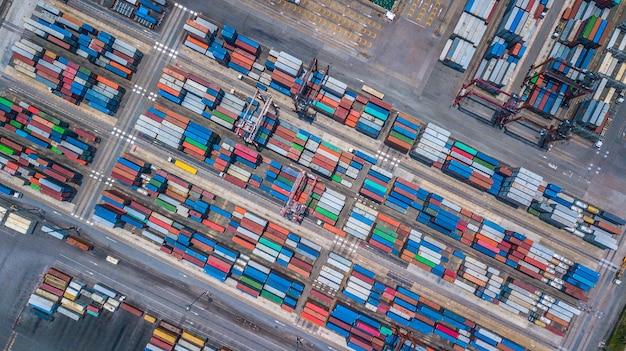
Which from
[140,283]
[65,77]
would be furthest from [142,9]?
[140,283]

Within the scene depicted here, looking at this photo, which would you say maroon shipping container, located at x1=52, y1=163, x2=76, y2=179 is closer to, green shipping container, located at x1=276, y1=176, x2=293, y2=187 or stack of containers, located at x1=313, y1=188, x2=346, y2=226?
green shipping container, located at x1=276, y1=176, x2=293, y2=187

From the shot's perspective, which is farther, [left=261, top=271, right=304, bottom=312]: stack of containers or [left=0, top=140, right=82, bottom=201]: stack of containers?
[left=261, top=271, right=304, bottom=312]: stack of containers

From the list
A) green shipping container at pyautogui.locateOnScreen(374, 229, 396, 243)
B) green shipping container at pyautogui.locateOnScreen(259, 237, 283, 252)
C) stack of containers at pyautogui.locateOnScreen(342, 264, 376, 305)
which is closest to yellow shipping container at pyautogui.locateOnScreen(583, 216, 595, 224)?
green shipping container at pyautogui.locateOnScreen(374, 229, 396, 243)

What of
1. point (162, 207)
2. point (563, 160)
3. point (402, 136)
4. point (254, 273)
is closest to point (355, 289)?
point (254, 273)

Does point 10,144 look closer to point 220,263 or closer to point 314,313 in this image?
point 220,263

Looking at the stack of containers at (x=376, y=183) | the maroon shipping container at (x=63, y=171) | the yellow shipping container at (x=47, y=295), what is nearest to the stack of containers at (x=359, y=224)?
the stack of containers at (x=376, y=183)
